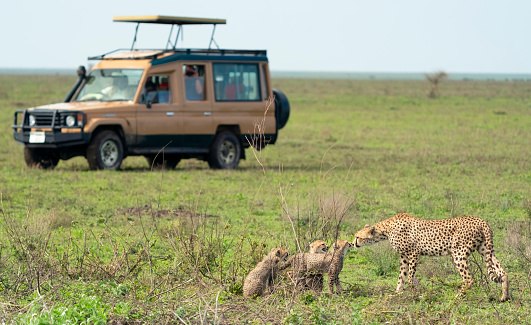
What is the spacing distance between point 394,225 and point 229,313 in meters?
1.82

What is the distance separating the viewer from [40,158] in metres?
16.3

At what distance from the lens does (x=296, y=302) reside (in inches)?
237

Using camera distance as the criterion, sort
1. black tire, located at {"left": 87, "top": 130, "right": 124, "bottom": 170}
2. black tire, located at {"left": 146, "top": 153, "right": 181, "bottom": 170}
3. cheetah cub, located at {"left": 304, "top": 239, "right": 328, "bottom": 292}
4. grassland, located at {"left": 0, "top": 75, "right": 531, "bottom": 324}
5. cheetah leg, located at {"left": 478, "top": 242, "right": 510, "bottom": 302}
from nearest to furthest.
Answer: grassland, located at {"left": 0, "top": 75, "right": 531, "bottom": 324}, cheetah leg, located at {"left": 478, "top": 242, "right": 510, "bottom": 302}, cheetah cub, located at {"left": 304, "top": 239, "right": 328, "bottom": 292}, black tire, located at {"left": 87, "top": 130, "right": 124, "bottom": 170}, black tire, located at {"left": 146, "top": 153, "right": 181, "bottom": 170}

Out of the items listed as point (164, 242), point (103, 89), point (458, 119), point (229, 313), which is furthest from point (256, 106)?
point (458, 119)

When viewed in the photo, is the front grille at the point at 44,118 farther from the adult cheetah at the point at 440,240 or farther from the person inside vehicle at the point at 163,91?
the adult cheetah at the point at 440,240

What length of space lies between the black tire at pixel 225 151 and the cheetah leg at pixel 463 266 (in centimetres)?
1039

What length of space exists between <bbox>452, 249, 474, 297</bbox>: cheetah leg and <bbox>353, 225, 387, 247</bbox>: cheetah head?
0.65 m

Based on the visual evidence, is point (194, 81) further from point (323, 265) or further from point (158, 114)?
point (323, 265)

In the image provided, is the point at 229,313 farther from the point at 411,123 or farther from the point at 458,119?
the point at 458,119

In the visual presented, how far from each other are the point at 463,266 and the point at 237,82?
35.1ft

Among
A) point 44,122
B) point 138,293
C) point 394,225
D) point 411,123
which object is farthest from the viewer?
point 411,123

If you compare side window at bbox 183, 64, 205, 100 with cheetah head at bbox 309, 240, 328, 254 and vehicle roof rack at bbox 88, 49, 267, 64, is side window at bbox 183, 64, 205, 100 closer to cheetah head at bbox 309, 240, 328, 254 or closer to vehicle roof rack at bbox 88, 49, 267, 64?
vehicle roof rack at bbox 88, 49, 267, 64

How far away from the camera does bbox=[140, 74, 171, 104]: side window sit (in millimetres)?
15779

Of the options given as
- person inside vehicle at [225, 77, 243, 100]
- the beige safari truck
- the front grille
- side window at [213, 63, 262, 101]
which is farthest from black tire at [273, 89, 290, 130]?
the front grille
